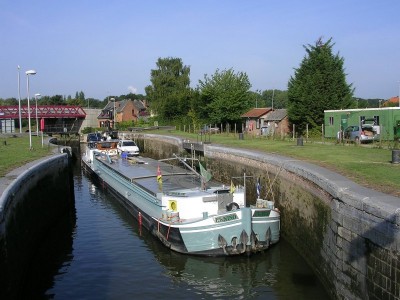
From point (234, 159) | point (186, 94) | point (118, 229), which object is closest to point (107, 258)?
point (118, 229)

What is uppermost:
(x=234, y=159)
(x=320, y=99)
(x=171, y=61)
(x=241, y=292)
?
(x=171, y=61)

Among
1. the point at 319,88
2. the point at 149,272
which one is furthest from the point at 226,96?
the point at 149,272

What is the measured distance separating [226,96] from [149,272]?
41.7 metres

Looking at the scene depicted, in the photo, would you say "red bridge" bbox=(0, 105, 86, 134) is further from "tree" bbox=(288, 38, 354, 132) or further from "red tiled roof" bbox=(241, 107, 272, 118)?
"tree" bbox=(288, 38, 354, 132)

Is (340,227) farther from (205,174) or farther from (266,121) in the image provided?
(266,121)

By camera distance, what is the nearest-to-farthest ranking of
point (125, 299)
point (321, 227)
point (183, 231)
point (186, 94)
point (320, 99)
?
point (125, 299), point (321, 227), point (183, 231), point (320, 99), point (186, 94)

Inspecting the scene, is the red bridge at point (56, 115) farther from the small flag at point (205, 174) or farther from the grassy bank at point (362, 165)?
the small flag at point (205, 174)

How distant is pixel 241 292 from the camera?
13523 mm

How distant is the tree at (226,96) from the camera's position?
55375 millimetres

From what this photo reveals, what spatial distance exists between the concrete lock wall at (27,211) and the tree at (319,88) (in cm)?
2439

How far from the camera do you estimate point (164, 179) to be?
2217 centimetres

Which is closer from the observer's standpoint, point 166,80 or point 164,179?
point 164,179

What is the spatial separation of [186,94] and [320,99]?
31.4 m

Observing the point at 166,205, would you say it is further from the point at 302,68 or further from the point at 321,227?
the point at 302,68
